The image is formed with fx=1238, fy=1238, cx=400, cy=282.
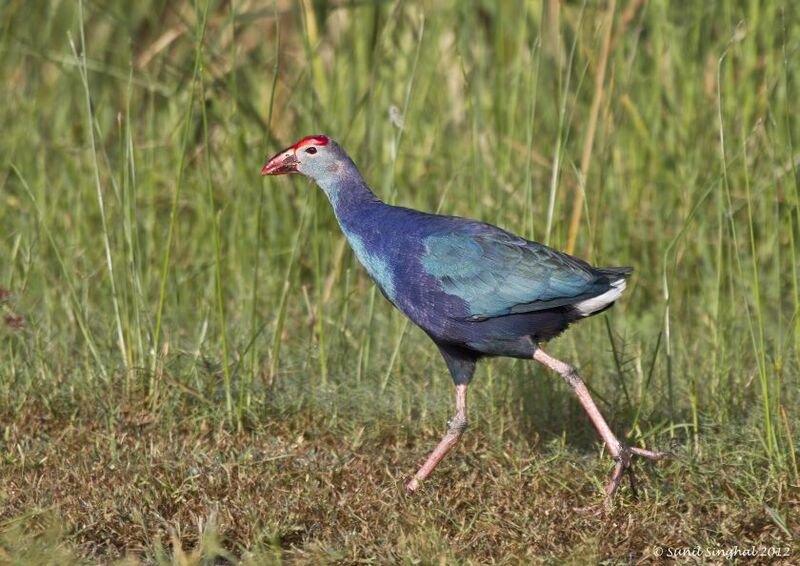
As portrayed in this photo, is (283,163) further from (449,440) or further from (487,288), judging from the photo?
(449,440)

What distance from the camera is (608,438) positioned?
11.4 feet

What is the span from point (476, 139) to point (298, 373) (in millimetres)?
1156

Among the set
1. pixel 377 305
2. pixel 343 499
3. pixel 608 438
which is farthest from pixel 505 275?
pixel 377 305

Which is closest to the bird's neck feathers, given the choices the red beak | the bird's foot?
the red beak

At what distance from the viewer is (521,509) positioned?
3.38 meters

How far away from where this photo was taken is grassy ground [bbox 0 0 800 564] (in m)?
3.32

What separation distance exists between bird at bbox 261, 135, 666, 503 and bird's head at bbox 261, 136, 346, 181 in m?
0.30

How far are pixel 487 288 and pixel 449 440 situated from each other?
511mm

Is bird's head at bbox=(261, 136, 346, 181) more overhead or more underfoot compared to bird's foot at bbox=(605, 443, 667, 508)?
more overhead

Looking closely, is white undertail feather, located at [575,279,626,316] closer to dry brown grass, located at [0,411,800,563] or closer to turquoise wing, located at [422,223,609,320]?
turquoise wing, located at [422,223,609,320]

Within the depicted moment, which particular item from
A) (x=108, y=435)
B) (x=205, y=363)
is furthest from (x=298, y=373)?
(x=108, y=435)

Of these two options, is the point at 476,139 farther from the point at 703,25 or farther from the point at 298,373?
the point at 703,25

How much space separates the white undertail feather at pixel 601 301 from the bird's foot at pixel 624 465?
1.26 feet

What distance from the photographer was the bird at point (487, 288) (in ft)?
11.4
